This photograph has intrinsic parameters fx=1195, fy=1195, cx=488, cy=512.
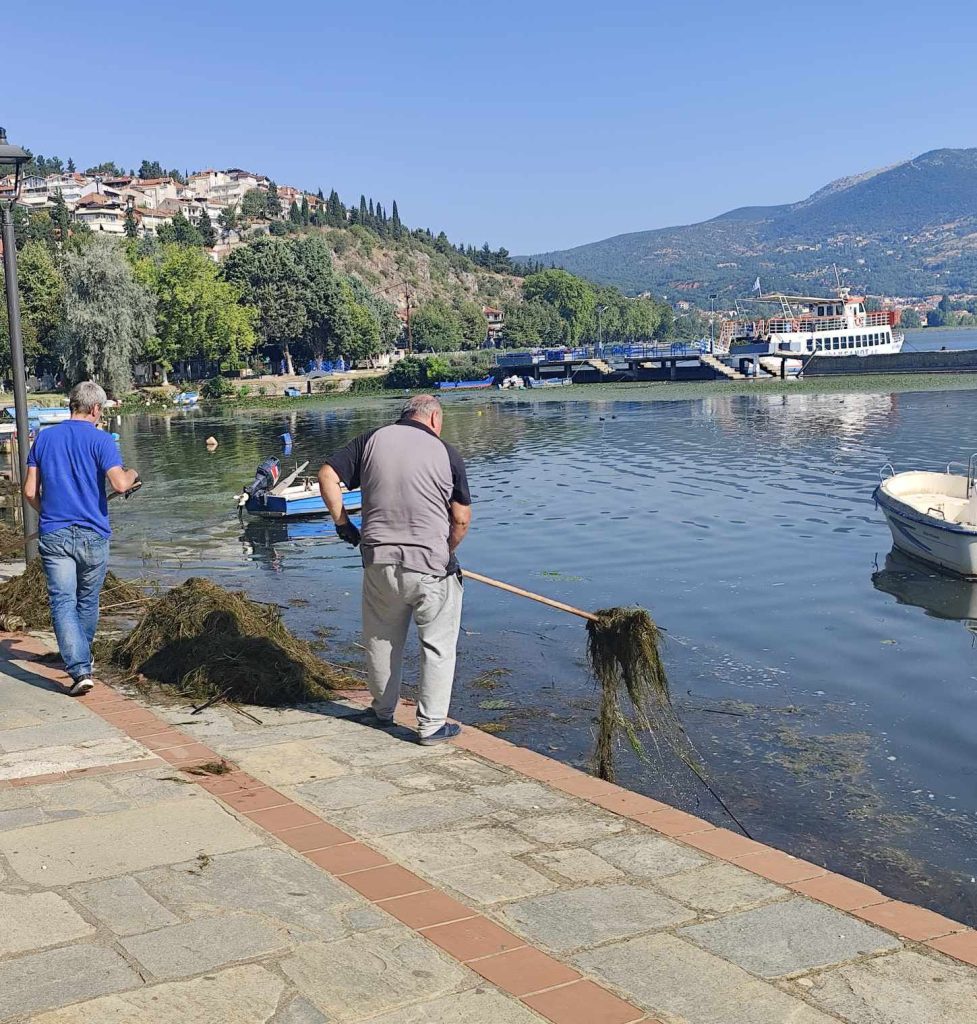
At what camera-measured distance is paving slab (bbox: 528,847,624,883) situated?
194 inches

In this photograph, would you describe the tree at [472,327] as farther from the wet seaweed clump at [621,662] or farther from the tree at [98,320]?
the wet seaweed clump at [621,662]

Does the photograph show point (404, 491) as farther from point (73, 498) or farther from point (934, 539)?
point (934, 539)

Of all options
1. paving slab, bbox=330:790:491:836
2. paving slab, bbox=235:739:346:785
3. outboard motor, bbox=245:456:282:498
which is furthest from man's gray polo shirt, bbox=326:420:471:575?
outboard motor, bbox=245:456:282:498

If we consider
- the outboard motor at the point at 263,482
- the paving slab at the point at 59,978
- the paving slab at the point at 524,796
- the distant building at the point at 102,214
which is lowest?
the outboard motor at the point at 263,482

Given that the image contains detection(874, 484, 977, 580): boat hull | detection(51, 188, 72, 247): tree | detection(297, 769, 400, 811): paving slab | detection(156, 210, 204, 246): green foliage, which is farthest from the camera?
detection(156, 210, 204, 246): green foliage

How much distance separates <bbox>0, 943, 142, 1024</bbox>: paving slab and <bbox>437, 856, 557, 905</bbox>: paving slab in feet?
4.48

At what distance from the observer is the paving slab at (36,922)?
13.7ft

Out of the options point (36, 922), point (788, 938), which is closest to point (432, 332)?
point (36, 922)

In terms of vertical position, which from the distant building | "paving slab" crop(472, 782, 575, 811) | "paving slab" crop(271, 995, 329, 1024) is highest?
the distant building

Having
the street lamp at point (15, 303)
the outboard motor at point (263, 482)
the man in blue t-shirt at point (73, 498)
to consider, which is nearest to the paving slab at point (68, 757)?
the man in blue t-shirt at point (73, 498)

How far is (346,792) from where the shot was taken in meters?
5.99

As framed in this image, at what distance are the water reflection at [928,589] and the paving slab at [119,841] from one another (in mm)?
11104

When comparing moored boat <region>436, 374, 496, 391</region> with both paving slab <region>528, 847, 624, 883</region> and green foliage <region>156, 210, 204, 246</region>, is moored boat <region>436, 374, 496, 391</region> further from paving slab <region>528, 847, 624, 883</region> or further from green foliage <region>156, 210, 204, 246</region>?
paving slab <region>528, 847, 624, 883</region>

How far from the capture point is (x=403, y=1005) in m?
3.79
